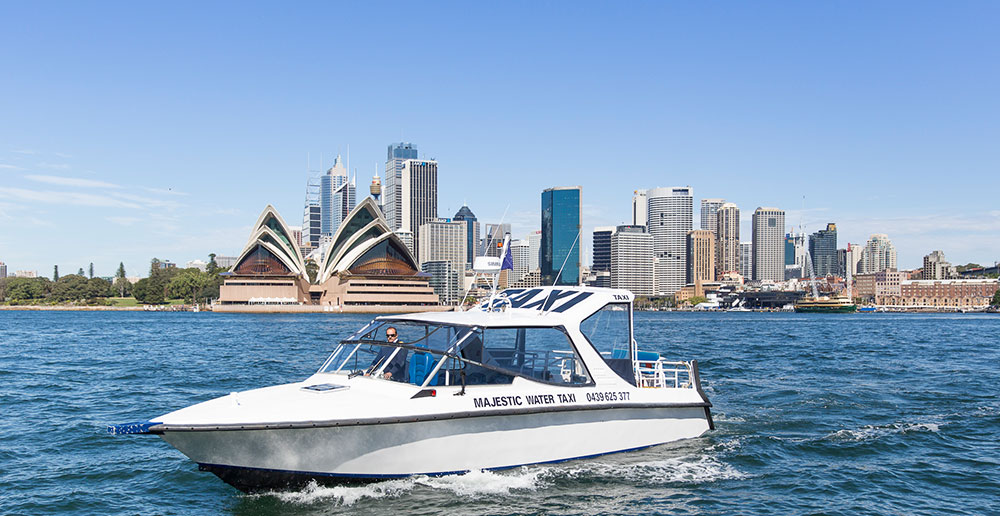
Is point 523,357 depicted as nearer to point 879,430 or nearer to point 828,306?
point 879,430

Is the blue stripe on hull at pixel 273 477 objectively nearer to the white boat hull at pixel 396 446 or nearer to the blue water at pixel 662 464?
the white boat hull at pixel 396 446

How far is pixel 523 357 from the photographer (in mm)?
10742

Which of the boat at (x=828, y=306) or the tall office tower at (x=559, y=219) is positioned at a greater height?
the tall office tower at (x=559, y=219)

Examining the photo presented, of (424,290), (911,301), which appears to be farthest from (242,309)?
(911,301)

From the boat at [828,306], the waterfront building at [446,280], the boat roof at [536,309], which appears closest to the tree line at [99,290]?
the waterfront building at [446,280]

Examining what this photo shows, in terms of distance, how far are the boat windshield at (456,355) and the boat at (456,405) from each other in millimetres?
18

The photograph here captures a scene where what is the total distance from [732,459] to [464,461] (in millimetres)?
4650

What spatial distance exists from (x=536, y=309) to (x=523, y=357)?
53.1 inches

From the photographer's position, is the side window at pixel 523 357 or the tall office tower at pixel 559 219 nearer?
the side window at pixel 523 357

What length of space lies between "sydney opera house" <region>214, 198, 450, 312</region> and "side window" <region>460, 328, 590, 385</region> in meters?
119

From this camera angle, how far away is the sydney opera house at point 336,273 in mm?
130750

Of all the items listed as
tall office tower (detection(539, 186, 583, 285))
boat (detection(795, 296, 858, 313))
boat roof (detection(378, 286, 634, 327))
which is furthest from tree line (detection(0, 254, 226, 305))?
boat roof (detection(378, 286, 634, 327))

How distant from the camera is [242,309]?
132 m

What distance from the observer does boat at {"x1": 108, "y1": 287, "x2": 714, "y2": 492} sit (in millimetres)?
8516
